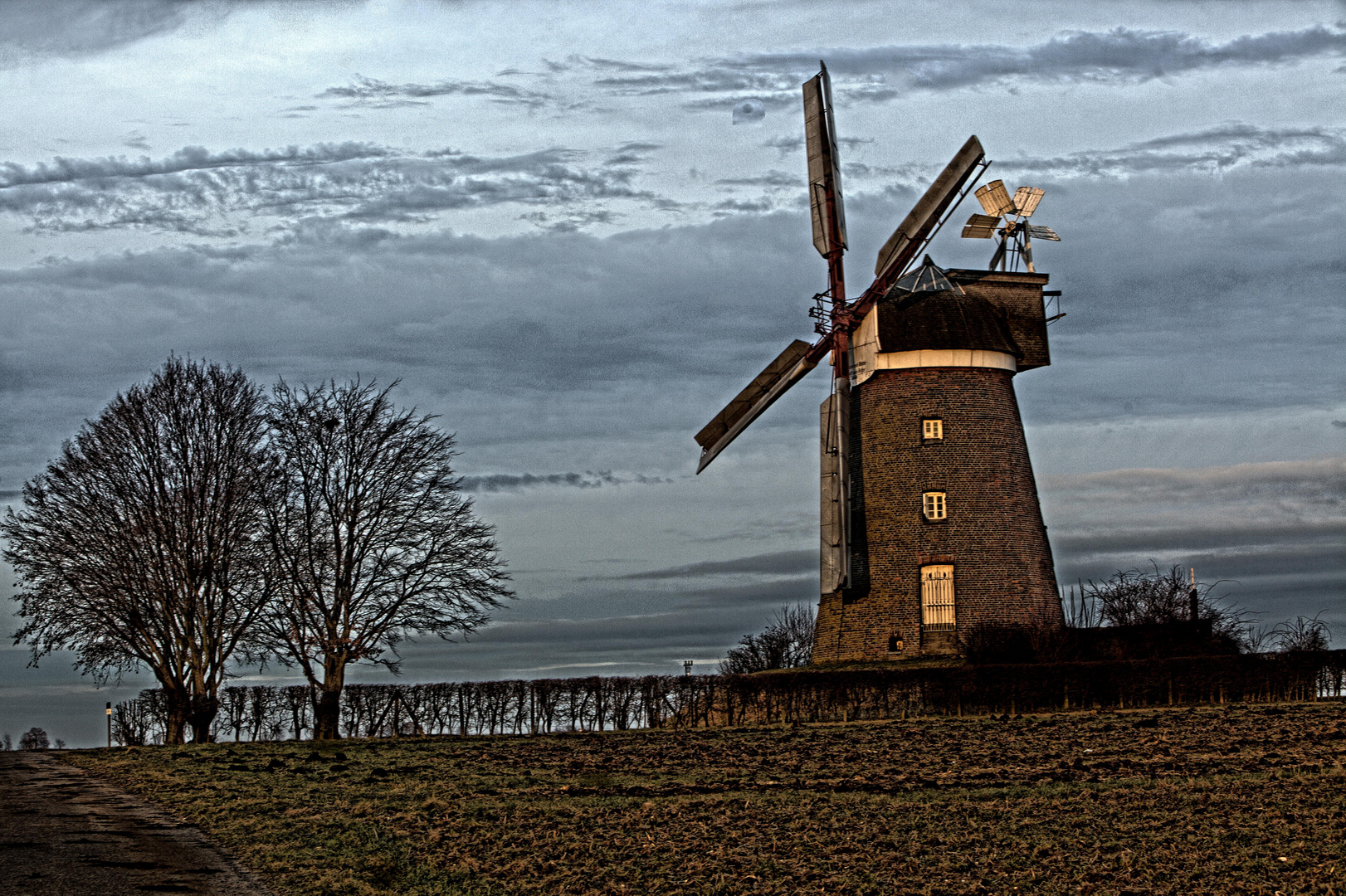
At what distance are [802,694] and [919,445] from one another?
7.13 metres

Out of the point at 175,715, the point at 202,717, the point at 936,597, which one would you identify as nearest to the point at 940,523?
the point at 936,597

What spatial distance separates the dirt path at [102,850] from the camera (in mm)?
11188

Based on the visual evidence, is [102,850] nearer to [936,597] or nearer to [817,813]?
[817,813]

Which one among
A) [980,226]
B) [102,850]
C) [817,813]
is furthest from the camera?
[980,226]

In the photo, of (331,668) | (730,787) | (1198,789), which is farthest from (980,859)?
(331,668)

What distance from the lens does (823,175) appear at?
35000 mm

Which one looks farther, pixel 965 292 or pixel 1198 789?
pixel 965 292

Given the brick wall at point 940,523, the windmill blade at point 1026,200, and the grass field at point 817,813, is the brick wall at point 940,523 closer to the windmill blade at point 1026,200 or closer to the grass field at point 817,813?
the windmill blade at point 1026,200

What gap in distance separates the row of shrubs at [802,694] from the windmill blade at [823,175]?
11.5 meters

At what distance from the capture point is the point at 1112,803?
543 inches

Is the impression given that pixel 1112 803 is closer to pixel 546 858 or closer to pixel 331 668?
pixel 546 858

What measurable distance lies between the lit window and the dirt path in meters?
19.3

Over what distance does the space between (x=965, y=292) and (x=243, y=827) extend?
24641 mm

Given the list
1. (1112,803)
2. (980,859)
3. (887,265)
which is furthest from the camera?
(887,265)
